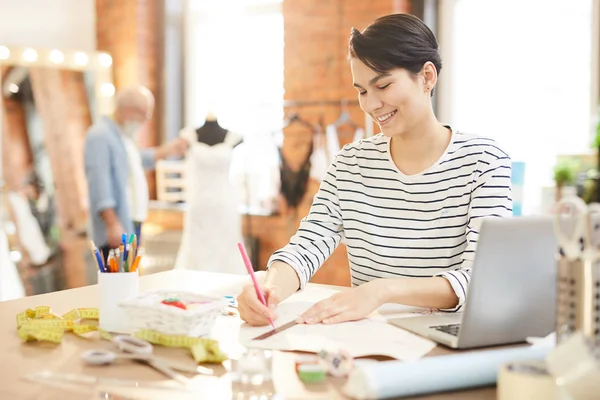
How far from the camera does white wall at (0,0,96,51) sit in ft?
15.0

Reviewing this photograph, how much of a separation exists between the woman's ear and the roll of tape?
2.92ft

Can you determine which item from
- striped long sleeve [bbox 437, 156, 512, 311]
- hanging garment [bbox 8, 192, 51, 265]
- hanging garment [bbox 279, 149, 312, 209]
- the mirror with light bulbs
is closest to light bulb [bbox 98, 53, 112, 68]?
the mirror with light bulbs

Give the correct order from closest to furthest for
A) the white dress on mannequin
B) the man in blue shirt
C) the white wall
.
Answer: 1. the man in blue shirt
2. the white dress on mannequin
3. the white wall

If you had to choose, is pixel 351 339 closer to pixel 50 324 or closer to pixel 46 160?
pixel 50 324

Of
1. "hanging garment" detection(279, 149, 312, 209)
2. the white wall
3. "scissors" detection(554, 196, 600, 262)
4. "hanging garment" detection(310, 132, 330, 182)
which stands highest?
the white wall

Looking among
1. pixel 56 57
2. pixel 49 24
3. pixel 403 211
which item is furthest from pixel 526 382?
pixel 49 24

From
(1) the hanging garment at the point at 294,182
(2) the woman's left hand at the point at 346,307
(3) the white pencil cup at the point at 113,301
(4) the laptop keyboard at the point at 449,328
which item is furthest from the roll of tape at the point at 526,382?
(1) the hanging garment at the point at 294,182

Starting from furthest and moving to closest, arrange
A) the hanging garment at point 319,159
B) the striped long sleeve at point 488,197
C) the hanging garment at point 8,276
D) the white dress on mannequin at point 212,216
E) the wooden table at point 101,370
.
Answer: the hanging garment at point 8,276, the hanging garment at point 319,159, the white dress on mannequin at point 212,216, the striped long sleeve at point 488,197, the wooden table at point 101,370

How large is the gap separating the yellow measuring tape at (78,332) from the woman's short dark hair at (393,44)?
29.1 inches

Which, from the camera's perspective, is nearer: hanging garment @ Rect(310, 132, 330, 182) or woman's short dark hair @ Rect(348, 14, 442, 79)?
woman's short dark hair @ Rect(348, 14, 442, 79)

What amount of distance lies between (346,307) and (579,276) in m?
0.58

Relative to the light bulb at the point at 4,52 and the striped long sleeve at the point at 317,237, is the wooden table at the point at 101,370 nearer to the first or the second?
the striped long sleeve at the point at 317,237

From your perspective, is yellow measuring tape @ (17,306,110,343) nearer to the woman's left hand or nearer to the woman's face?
the woman's left hand

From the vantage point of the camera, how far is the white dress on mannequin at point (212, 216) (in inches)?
152
